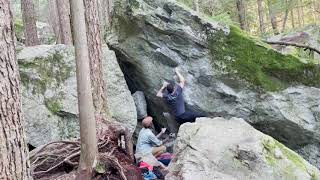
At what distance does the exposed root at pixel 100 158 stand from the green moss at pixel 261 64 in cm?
349

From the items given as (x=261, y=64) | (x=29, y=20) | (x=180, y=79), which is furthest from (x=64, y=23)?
(x=261, y=64)

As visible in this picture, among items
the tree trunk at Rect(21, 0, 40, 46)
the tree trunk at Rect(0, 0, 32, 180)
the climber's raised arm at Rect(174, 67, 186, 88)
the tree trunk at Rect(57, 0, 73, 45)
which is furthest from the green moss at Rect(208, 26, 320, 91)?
the tree trunk at Rect(0, 0, 32, 180)

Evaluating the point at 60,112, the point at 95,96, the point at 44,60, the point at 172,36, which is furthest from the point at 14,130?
the point at 172,36

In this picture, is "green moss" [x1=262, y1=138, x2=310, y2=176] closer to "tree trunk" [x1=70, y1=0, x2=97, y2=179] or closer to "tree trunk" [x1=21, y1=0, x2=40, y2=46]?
"tree trunk" [x1=70, y1=0, x2=97, y2=179]

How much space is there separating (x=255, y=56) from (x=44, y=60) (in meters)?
5.12

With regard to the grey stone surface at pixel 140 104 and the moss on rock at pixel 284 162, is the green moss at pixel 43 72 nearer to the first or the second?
the grey stone surface at pixel 140 104

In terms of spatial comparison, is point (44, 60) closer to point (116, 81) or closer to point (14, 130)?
point (116, 81)

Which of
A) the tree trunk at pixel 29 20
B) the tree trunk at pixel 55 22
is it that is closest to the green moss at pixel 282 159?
the tree trunk at pixel 29 20

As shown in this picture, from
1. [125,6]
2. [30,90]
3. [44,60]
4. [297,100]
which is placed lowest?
[297,100]

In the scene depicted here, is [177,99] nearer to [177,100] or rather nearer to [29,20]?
[177,100]

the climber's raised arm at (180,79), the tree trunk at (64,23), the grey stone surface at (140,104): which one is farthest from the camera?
the tree trunk at (64,23)

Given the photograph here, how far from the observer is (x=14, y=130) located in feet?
10.3

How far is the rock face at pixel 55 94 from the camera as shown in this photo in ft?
28.4

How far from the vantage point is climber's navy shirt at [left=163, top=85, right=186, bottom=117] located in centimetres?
906
